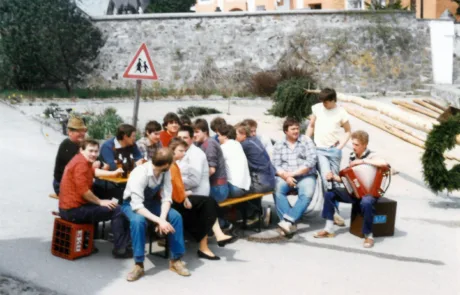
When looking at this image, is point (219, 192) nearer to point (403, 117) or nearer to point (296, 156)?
point (296, 156)

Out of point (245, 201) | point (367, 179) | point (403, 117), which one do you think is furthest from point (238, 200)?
point (403, 117)

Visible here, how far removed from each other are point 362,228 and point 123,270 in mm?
2896

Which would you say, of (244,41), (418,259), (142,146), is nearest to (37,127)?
(142,146)

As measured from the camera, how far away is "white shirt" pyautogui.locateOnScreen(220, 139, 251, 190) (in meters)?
8.44

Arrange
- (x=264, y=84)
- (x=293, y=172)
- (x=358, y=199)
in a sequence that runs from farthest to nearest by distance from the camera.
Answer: (x=264, y=84), (x=293, y=172), (x=358, y=199)

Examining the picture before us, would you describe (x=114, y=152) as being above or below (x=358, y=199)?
above

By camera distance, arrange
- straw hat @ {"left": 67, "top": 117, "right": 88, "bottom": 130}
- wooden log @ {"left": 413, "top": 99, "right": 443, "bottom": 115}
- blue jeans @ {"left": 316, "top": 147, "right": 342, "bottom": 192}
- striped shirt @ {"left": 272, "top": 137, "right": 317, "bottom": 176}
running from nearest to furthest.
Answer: straw hat @ {"left": 67, "top": 117, "right": 88, "bottom": 130} → striped shirt @ {"left": 272, "top": 137, "right": 317, "bottom": 176} → blue jeans @ {"left": 316, "top": 147, "right": 342, "bottom": 192} → wooden log @ {"left": 413, "top": 99, "right": 443, "bottom": 115}

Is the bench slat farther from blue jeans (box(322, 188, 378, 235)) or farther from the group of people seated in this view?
blue jeans (box(322, 188, 378, 235))

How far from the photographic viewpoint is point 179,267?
22.7 ft

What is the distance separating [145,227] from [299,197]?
7.77 ft

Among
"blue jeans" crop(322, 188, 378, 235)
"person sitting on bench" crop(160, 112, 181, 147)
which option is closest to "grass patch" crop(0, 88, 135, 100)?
"person sitting on bench" crop(160, 112, 181, 147)

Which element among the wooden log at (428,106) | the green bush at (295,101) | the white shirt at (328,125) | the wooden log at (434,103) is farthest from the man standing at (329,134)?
the wooden log at (434,103)

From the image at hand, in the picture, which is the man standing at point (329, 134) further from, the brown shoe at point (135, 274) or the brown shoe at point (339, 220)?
the brown shoe at point (135, 274)

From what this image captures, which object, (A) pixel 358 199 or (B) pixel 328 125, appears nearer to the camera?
(A) pixel 358 199
